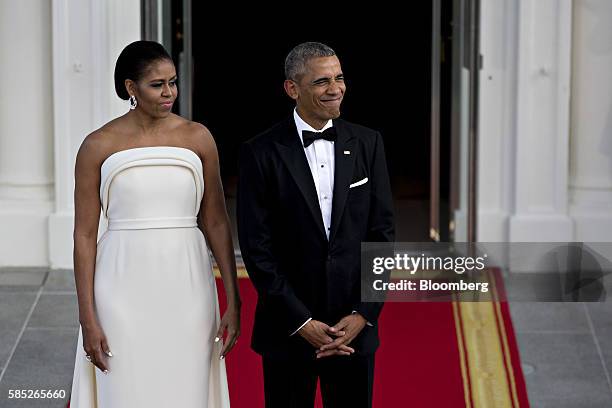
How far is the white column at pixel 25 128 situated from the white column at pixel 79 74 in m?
0.18

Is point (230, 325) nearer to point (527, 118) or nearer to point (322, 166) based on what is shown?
point (322, 166)

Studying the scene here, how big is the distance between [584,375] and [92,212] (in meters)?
2.78

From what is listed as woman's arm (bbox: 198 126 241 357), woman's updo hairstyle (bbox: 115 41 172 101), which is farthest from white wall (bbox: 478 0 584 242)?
woman's updo hairstyle (bbox: 115 41 172 101)

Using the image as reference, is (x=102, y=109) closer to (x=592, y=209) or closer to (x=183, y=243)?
(x=592, y=209)

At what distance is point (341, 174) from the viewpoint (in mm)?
3416

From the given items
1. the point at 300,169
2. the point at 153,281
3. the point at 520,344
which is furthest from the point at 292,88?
the point at 520,344

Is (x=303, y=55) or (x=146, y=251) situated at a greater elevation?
(x=303, y=55)

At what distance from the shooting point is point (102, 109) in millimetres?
6906

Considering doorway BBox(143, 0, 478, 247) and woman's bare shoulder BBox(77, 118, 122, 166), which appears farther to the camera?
doorway BBox(143, 0, 478, 247)

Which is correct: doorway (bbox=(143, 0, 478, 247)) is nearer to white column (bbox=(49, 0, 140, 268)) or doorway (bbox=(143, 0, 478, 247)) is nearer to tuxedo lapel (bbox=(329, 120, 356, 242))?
white column (bbox=(49, 0, 140, 268))

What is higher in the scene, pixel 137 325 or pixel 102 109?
pixel 102 109

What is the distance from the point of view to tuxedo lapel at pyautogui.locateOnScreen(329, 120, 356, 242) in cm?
341

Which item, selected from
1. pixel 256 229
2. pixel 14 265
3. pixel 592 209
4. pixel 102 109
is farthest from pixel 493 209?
pixel 256 229

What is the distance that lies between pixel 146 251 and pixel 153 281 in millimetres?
90
